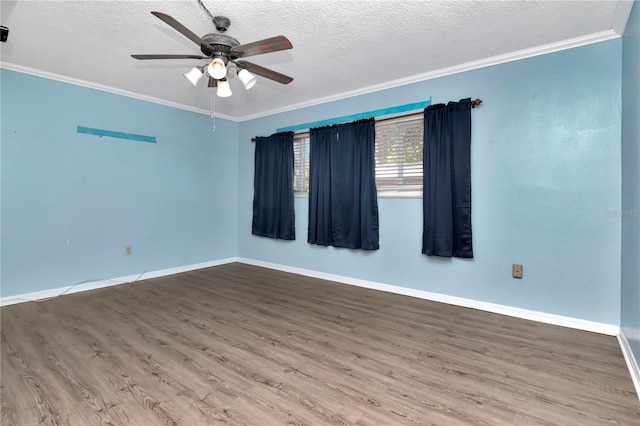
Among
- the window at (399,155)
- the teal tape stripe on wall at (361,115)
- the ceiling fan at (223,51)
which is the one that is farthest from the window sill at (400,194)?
the ceiling fan at (223,51)

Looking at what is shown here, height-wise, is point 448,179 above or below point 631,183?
above

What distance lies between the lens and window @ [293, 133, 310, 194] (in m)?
4.57

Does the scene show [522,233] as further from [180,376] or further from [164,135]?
[164,135]

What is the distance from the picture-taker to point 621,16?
2.28 metres

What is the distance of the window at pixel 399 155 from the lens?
3.52 m

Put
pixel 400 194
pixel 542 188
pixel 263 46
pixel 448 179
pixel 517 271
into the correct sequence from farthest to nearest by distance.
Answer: pixel 400 194, pixel 448 179, pixel 517 271, pixel 542 188, pixel 263 46

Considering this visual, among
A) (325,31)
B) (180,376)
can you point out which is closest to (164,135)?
(325,31)

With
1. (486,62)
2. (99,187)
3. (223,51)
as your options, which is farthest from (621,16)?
(99,187)

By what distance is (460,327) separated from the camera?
106 inches

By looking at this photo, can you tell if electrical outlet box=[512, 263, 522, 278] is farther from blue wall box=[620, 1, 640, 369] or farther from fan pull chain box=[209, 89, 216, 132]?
fan pull chain box=[209, 89, 216, 132]

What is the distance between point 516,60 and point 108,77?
13.9 ft

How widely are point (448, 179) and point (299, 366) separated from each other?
2293 millimetres

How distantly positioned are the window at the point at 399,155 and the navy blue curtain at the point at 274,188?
1.42 metres

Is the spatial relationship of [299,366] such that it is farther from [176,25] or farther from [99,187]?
[99,187]
